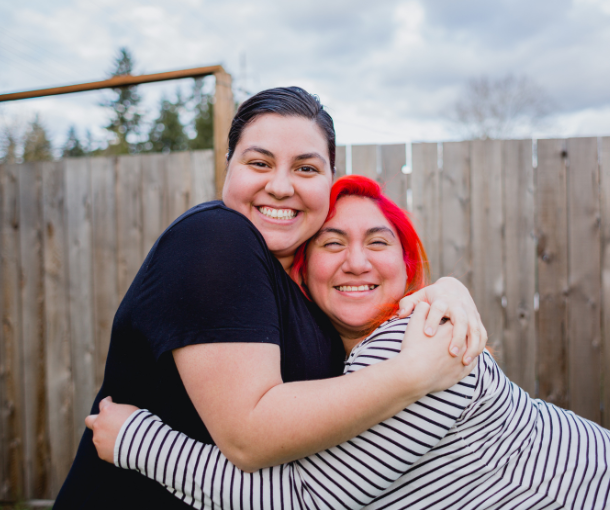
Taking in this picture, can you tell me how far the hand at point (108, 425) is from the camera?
113cm

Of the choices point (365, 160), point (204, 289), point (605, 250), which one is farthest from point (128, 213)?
point (605, 250)

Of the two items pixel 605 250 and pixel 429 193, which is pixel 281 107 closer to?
pixel 429 193

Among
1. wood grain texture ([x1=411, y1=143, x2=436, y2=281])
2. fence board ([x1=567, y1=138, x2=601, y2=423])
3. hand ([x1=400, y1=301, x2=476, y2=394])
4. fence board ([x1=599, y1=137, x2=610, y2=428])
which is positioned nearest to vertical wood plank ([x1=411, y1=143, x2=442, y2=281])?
wood grain texture ([x1=411, y1=143, x2=436, y2=281])

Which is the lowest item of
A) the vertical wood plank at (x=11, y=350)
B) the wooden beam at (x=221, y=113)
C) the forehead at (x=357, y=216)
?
the vertical wood plank at (x=11, y=350)

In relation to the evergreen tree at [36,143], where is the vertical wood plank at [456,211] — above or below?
below

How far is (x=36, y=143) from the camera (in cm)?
2116

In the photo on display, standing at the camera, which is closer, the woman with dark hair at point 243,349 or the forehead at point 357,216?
the woman with dark hair at point 243,349

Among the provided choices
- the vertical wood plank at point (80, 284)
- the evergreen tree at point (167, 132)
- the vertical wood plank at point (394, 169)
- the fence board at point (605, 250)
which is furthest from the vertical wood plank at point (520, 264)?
the evergreen tree at point (167, 132)

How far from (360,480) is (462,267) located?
2.02m

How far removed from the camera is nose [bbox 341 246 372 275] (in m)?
1.53

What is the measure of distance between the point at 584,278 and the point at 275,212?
2234mm

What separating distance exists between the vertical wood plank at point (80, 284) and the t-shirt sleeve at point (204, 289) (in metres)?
2.18

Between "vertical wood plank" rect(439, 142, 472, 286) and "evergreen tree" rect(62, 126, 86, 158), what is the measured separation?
28304 millimetres

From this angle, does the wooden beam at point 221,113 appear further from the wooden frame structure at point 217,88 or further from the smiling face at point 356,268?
the smiling face at point 356,268
